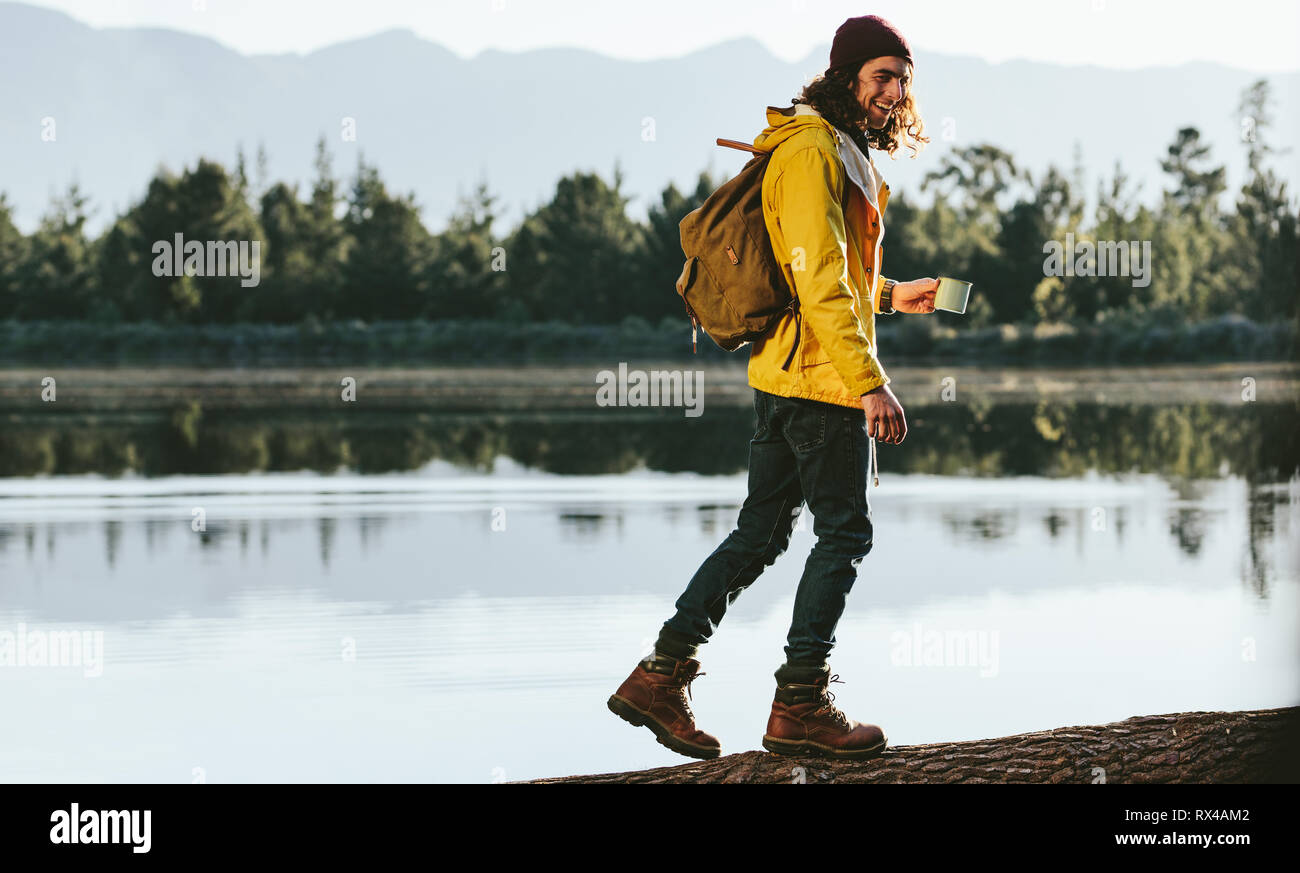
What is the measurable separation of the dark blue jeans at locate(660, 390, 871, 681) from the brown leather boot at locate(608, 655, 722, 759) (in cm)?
9

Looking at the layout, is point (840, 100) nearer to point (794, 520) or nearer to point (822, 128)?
point (822, 128)

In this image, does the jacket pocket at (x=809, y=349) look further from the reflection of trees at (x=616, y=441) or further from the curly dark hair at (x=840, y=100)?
the reflection of trees at (x=616, y=441)

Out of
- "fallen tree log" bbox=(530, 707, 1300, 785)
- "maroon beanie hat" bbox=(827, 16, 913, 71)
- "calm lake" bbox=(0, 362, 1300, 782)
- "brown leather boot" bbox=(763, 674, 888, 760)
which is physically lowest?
"calm lake" bbox=(0, 362, 1300, 782)

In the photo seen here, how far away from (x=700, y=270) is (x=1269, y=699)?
313 cm

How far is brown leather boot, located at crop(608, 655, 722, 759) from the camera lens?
4.15 meters

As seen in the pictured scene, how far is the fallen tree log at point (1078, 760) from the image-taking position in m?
3.93

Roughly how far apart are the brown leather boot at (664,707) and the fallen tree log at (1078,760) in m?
0.16

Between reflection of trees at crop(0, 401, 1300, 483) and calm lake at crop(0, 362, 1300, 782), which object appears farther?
reflection of trees at crop(0, 401, 1300, 483)

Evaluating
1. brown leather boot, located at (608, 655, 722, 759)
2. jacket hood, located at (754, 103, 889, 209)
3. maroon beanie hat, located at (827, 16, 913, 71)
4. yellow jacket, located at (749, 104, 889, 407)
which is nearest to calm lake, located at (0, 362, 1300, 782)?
brown leather boot, located at (608, 655, 722, 759)

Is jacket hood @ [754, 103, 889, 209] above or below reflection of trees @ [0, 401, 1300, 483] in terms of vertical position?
above

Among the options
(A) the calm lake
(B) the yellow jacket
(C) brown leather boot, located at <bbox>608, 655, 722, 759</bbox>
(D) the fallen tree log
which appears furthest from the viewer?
(A) the calm lake

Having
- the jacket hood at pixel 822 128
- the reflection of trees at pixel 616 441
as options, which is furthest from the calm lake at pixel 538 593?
the jacket hood at pixel 822 128

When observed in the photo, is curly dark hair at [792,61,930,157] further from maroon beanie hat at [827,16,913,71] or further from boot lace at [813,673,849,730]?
boot lace at [813,673,849,730]
